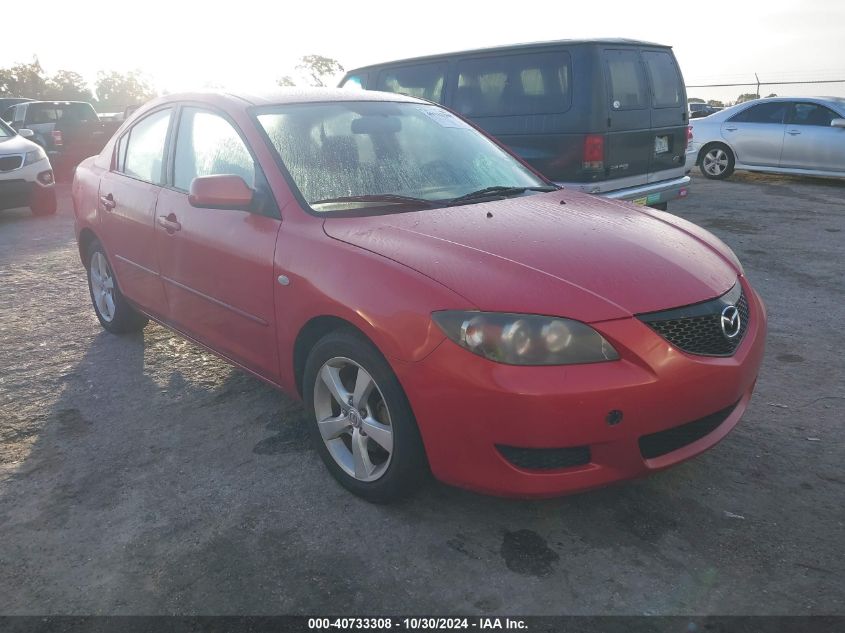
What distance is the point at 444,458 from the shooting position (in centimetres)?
254

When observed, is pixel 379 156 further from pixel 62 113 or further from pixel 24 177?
pixel 62 113

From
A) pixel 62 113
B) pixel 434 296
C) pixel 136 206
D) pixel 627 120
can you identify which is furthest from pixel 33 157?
pixel 434 296

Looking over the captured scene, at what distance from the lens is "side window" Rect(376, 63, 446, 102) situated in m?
8.09

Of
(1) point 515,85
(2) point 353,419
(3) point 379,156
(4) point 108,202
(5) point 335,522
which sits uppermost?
(1) point 515,85

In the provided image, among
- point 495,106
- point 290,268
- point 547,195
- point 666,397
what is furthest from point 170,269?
point 495,106

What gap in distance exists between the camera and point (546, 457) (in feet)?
8.04

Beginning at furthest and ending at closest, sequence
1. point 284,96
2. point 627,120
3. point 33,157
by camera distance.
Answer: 1. point 33,157
2. point 627,120
3. point 284,96

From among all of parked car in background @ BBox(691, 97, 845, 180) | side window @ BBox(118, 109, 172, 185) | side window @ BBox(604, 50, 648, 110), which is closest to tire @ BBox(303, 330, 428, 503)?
side window @ BBox(118, 109, 172, 185)

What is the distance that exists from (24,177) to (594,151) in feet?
26.8

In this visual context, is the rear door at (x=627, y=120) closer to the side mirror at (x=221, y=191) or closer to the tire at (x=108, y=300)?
the tire at (x=108, y=300)

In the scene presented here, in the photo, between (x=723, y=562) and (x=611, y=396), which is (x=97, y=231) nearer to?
(x=611, y=396)

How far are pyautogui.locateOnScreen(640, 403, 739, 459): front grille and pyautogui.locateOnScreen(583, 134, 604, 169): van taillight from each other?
4.25 m

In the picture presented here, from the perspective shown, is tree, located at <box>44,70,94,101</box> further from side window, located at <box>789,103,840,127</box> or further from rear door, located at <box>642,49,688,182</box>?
rear door, located at <box>642,49,688,182</box>

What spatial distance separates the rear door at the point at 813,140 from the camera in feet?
38.0
